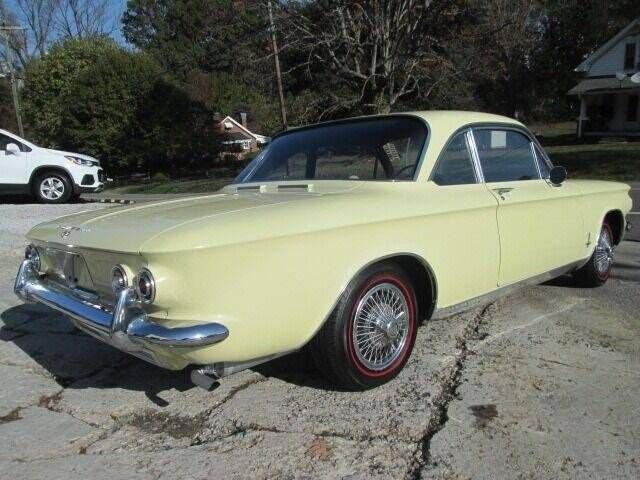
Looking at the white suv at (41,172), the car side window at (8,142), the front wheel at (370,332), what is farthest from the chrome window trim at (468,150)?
the car side window at (8,142)

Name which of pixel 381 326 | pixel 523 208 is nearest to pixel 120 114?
pixel 523 208

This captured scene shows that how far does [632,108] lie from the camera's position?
102ft

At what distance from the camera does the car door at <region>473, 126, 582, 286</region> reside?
3.98 metres

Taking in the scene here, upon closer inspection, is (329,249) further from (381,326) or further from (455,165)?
(455,165)

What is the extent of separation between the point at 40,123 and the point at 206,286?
2804 cm

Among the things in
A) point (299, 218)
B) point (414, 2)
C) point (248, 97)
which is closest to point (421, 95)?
point (414, 2)

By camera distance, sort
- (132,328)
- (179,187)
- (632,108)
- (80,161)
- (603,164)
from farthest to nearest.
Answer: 1. (632,108)
2. (179,187)
3. (603,164)
4. (80,161)
5. (132,328)

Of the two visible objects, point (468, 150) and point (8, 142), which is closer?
point (468, 150)

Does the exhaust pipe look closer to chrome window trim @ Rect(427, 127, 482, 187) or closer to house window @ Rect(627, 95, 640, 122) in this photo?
chrome window trim @ Rect(427, 127, 482, 187)

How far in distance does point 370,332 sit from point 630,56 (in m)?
33.4

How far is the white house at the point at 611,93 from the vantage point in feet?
98.8

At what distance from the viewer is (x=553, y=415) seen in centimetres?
299

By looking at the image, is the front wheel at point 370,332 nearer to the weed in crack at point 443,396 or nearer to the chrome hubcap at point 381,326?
the chrome hubcap at point 381,326

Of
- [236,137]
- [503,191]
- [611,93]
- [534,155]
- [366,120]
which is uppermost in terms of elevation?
[611,93]
